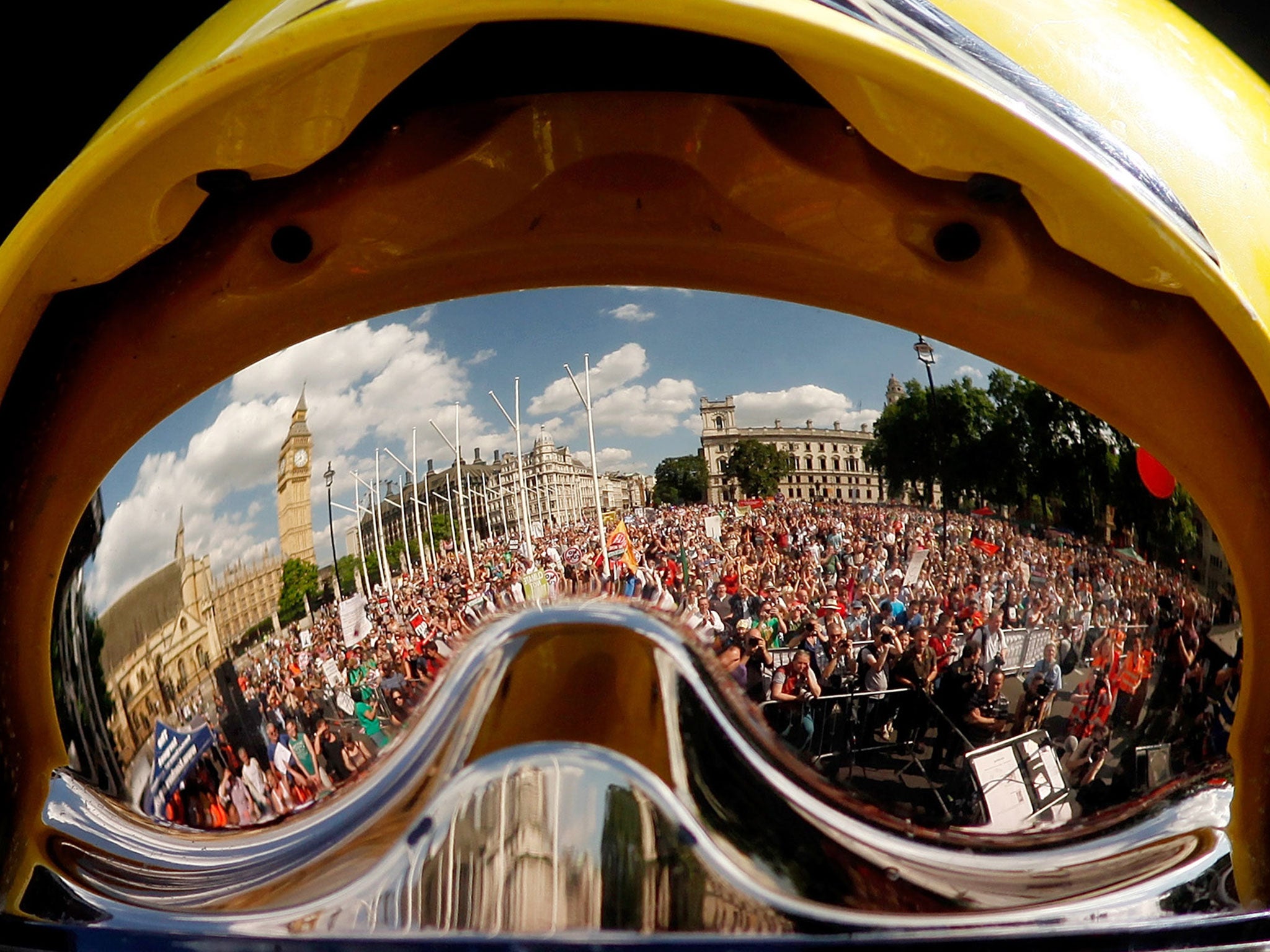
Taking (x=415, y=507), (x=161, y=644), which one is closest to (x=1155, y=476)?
(x=415, y=507)

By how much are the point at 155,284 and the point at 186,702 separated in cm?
34

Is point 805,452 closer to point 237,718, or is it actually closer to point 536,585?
point 536,585

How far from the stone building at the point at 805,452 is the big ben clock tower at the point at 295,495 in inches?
12.6

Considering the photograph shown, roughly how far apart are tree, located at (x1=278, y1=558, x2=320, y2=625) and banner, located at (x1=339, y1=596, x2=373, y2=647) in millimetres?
26

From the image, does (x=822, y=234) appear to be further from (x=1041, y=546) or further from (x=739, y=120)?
(x=1041, y=546)

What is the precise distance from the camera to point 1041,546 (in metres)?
0.78

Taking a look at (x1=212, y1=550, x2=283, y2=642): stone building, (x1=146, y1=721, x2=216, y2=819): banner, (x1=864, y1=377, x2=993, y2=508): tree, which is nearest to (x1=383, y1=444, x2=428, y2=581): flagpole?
(x1=212, y1=550, x2=283, y2=642): stone building

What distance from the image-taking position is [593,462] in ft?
2.55

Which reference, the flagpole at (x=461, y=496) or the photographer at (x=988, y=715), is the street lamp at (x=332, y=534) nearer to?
the flagpole at (x=461, y=496)

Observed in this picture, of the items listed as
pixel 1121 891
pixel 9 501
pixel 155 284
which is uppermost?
pixel 155 284

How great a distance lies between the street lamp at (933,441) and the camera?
779mm

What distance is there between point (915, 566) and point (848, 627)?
0.07 m

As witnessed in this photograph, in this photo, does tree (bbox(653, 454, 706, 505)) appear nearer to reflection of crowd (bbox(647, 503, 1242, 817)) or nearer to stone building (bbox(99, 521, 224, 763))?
reflection of crowd (bbox(647, 503, 1242, 817))

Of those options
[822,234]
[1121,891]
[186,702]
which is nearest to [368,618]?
[186,702]
